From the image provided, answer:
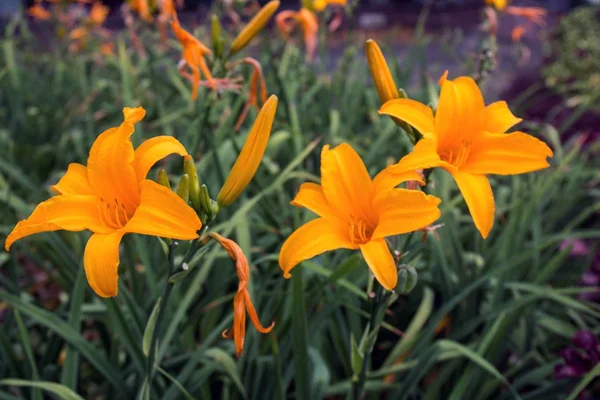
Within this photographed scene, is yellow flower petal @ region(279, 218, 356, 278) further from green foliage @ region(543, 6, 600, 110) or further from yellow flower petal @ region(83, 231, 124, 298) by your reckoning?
green foliage @ region(543, 6, 600, 110)

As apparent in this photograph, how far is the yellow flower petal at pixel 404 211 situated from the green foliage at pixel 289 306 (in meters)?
0.14

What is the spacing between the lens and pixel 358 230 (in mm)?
832

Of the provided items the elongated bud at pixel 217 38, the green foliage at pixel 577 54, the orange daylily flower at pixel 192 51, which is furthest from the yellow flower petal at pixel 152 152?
the green foliage at pixel 577 54

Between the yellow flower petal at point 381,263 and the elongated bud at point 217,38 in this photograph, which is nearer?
the yellow flower petal at point 381,263

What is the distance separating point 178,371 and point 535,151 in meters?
0.91

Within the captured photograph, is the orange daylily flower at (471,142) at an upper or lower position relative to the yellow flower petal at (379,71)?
lower

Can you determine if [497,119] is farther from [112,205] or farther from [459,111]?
[112,205]

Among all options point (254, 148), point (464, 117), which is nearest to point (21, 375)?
point (254, 148)

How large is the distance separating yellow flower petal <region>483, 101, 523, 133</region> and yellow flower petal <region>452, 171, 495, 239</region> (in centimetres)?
11

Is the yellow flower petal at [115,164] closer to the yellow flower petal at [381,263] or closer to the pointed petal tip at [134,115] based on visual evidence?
the pointed petal tip at [134,115]

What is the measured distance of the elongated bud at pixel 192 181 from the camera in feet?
2.62

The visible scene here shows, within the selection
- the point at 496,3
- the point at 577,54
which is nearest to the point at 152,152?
the point at 496,3

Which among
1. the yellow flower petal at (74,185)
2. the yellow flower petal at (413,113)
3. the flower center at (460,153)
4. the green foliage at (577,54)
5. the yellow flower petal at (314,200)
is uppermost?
the yellow flower petal at (413,113)

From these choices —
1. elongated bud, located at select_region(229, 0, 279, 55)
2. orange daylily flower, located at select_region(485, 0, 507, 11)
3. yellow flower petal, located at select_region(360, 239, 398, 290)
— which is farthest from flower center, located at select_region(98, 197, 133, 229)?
orange daylily flower, located at select_region(485, 0, 507, 11)
